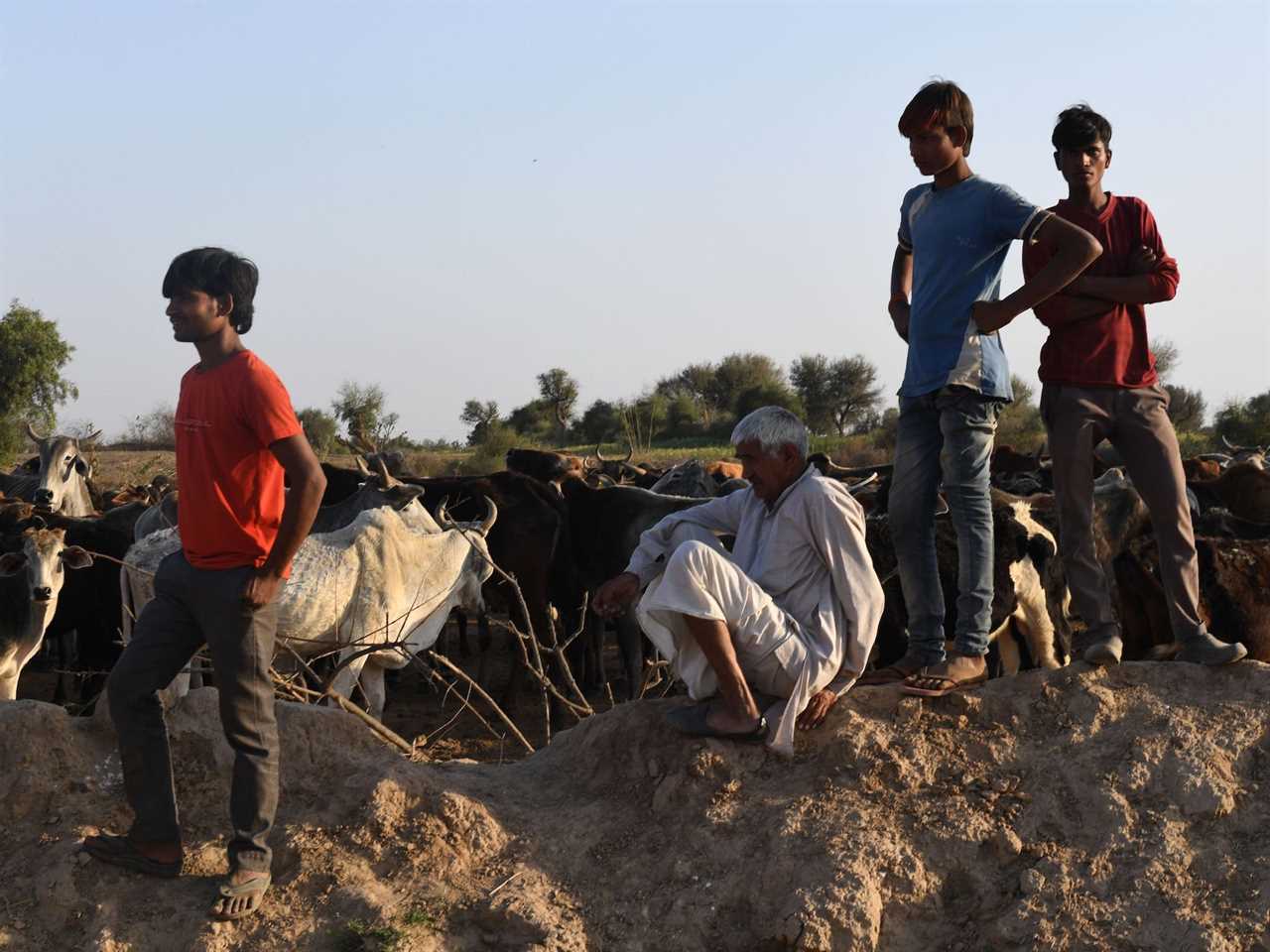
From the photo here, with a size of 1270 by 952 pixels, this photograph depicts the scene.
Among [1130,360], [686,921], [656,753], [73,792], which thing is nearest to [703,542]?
[656,753]

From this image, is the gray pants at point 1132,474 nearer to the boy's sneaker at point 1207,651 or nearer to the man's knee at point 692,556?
the boy's sneaker at point 1207,651

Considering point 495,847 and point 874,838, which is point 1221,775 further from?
point 495,847

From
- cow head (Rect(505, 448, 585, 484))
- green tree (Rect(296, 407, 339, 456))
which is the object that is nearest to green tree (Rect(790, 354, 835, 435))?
green tree (Rect(296, 407, 339, 456))

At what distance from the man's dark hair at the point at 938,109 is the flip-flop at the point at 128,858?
12.4ft

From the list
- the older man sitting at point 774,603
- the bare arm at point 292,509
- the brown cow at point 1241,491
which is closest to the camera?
the bare arm at point 292,509

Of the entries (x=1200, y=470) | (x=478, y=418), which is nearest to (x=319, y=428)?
(x=478, y=418)

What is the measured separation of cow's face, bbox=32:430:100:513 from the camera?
1487cm

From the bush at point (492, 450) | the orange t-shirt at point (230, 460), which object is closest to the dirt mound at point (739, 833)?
the orange t-shirt at point (230, 460)

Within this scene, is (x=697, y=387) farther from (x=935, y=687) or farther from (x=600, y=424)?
(x=935, y=687)

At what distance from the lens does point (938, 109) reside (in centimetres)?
538

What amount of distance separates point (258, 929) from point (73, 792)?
1.06 meters

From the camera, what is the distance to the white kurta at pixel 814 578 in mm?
5145

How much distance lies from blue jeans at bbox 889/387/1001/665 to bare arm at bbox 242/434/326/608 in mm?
2377

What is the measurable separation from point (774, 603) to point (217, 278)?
2267 mm
